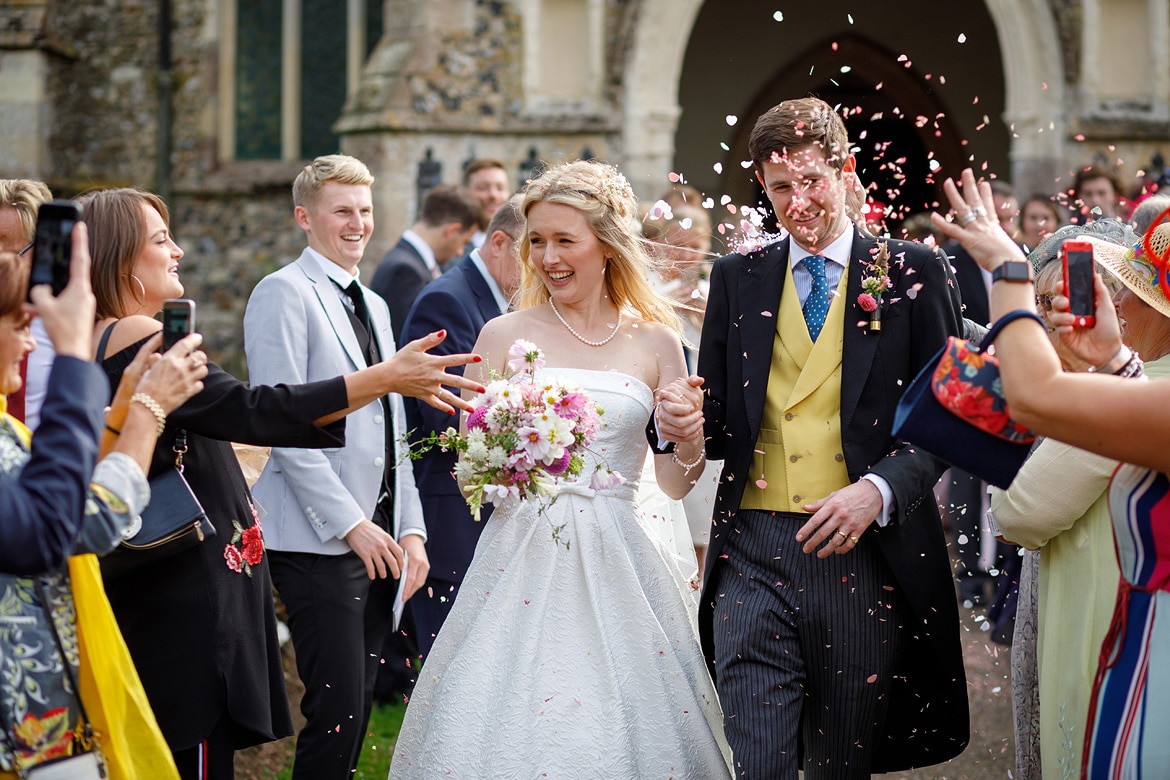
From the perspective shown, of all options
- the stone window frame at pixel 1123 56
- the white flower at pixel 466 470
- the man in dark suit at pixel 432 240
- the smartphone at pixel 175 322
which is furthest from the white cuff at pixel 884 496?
the stone window frame at pixel 1123 56

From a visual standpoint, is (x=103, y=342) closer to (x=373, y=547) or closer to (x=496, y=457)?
(x=496, y=457)

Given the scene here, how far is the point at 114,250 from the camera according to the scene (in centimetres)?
367

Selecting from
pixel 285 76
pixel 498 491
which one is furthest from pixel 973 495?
pixel 285 76

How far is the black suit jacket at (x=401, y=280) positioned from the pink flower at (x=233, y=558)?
362 centimetres

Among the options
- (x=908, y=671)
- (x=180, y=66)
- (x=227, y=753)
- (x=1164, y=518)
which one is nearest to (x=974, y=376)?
(x=1164, y=518)

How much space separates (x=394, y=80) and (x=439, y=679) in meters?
9.19

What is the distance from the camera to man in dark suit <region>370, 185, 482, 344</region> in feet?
24.8

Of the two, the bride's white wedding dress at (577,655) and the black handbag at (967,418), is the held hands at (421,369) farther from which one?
the black handbag at (967,418)

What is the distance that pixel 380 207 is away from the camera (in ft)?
41.0

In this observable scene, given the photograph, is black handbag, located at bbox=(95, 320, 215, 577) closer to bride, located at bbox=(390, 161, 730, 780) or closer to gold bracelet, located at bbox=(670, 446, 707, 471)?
bride, located at bbox=(390, 161, 730, 780)

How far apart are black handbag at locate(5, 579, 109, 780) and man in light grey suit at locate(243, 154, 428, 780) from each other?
165 centimetres

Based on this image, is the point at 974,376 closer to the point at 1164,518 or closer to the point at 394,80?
the point at 1164,518

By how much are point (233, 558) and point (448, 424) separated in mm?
1939

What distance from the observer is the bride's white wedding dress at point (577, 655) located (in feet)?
12.5
